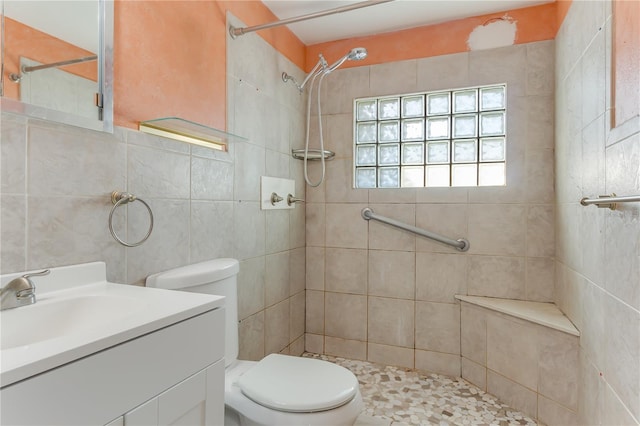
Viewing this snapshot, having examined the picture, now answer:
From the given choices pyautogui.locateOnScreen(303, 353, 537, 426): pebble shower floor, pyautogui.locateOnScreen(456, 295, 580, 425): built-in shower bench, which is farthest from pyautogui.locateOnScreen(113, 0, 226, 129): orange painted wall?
pyautogui.locateOnScreen(456, 295, 580, 425): built-in shower bench

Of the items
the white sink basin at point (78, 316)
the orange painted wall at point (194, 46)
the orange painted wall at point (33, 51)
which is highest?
the orange painted wall at point (194, 46)

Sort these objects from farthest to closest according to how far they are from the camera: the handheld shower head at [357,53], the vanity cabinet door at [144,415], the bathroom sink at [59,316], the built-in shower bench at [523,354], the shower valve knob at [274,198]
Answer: the shower valve knob at [274,198] < the handheld shower head at [357,53] < the built-in shower bench at [523,354] < the bathroom sink at [59,316] < the vanity cabinet door at [144,415]

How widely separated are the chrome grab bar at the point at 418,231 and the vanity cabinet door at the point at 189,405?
154 centimetres

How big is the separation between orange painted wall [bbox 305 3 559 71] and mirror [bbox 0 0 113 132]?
1.60 metres

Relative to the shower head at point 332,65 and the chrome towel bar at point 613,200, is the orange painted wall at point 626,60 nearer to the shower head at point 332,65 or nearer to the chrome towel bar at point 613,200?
the chrome towel bar at point 613,200

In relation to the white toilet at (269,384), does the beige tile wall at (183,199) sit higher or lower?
higher

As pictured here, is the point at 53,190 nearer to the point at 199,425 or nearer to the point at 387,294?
the point at 199,425

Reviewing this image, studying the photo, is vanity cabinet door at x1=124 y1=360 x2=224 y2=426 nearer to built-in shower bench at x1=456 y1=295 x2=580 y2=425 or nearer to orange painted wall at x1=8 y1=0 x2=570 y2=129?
orange painted wall at x1=8 y1=0 x2=570 y2=129

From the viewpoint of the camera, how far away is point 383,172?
94.3 inches

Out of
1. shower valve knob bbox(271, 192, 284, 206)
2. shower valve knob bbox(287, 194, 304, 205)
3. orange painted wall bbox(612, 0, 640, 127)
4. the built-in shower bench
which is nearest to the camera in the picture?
orange painted wall bbox(612, 0, 640, 127)

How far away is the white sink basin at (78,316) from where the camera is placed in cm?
58

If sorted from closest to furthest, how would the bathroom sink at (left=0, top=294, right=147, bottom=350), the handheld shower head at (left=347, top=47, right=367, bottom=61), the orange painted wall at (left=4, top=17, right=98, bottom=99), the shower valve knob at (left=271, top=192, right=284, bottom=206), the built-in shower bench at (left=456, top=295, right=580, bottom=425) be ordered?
the bathroom sink at (left=0, top=294, right=147, bottom=350)
the orange painted wall at (left=4, top=17, right=98, bottom=99)
the built-in shower bench at (left=456, top=295, right=580, bottom=425)
the handheld shower head at (left=347, top=47, right=367, bottom=61)
the shower valve knob at (left=271, top=192, right=284, bottom=206)

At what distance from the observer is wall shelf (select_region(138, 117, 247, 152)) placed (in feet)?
4.16

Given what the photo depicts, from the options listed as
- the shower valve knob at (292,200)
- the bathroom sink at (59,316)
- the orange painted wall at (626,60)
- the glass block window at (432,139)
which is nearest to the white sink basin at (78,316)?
the bathroom sink at (59,316)
